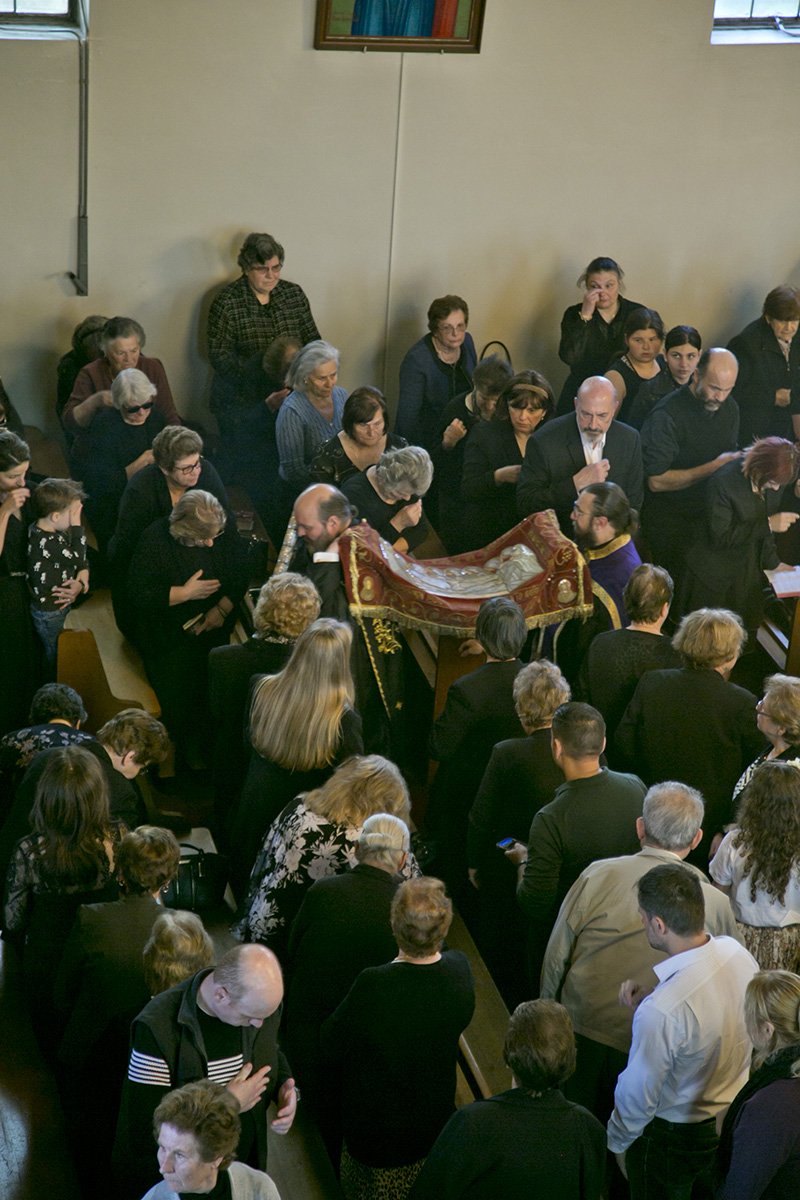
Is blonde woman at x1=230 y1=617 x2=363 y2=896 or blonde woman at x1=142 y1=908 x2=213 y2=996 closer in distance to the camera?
blonde woman at x1=142 y1=908 x2=213 y2=996

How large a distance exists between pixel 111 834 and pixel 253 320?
460cm

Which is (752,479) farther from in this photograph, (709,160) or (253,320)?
(709,160)

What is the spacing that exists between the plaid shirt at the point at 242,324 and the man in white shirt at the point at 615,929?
483 centimetres

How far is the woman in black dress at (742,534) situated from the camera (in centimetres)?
586

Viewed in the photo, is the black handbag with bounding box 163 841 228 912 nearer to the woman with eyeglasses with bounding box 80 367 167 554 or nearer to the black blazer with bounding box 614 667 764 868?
the black blazer with bounding box 614 667 764 868

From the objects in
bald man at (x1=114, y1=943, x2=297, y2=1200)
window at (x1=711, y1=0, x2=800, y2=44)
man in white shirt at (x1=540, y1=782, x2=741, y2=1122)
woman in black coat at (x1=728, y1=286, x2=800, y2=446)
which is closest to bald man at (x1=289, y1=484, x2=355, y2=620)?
man in white shirt at (x1=540, y1=782, x2=741, y2=1122)

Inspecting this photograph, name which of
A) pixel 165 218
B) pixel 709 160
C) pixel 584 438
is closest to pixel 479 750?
pixel 584 438

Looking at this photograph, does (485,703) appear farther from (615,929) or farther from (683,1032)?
(683,1032)

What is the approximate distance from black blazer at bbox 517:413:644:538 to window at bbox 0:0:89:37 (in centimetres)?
410

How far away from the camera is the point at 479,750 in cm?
466

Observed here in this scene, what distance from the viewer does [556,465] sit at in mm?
6098

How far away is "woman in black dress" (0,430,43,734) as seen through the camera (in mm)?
5301

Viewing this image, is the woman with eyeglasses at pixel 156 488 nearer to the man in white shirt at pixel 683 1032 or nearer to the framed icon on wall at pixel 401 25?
the man in white shirt at pixel 683 1032

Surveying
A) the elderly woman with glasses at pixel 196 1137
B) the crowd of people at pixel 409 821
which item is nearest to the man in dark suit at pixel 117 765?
the crowd of people at pixel 409 821
